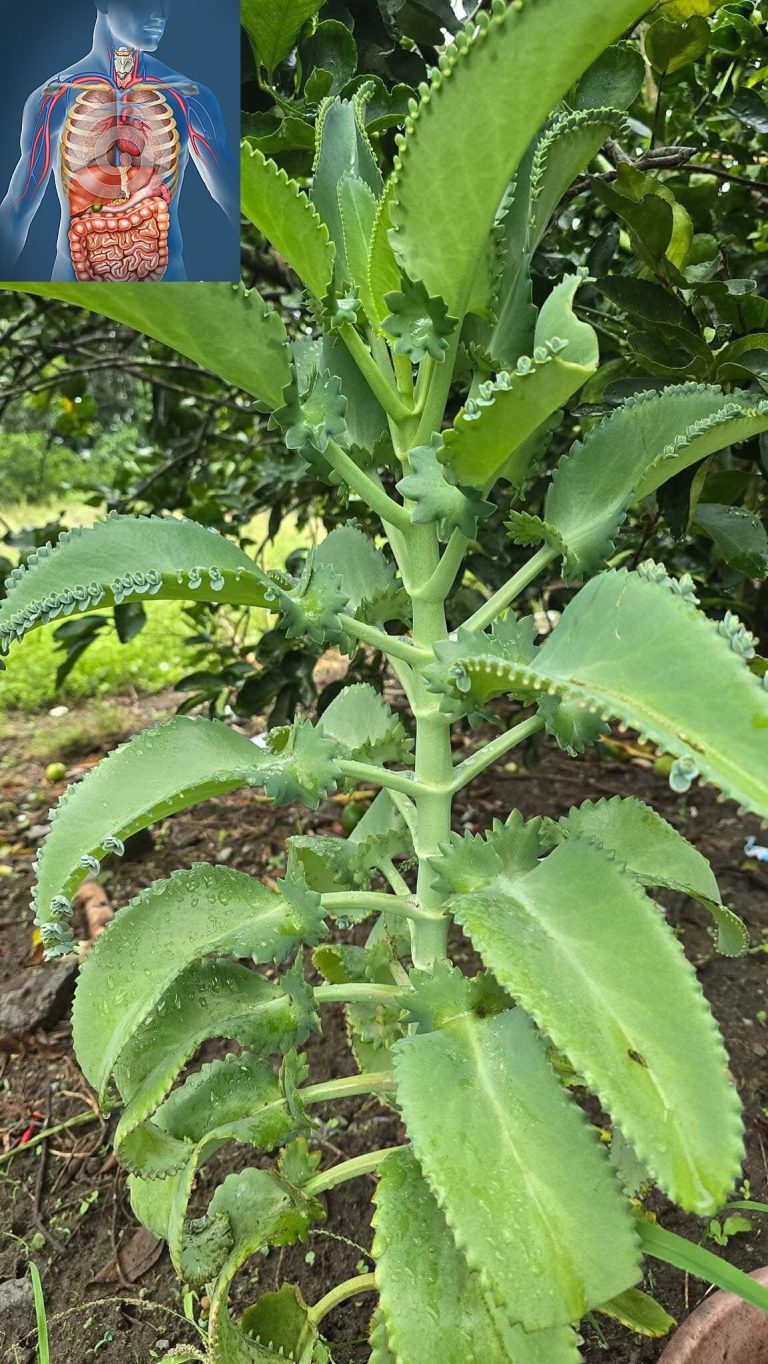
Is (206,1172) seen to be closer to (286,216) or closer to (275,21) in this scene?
(286,216)

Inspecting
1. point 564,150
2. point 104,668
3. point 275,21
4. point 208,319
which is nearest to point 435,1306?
point 208,319

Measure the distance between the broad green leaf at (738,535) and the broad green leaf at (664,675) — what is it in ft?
1.09

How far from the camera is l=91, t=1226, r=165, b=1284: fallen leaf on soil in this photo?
3.55 feet

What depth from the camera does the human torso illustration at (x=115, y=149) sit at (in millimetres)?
1015

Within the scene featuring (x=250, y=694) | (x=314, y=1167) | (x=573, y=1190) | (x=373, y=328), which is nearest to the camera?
(x=573, y=1190)

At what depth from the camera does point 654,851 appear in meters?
0.79

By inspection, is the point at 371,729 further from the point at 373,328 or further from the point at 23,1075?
the point at 23,1075

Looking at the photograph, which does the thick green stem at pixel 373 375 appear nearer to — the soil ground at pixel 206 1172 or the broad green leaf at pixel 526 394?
the broad green leaf at pixel 526 394

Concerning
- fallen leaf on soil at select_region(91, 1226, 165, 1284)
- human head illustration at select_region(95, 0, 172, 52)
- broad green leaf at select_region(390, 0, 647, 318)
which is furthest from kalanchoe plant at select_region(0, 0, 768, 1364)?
human head illustration at select_region(95, 0, 172, 52)

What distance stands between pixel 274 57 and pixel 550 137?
0.37 metres

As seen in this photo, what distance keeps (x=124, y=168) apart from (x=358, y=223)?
1.52ft

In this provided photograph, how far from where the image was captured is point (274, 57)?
2.84 ft

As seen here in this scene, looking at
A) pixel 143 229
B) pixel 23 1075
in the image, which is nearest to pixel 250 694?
pixel 23 1075

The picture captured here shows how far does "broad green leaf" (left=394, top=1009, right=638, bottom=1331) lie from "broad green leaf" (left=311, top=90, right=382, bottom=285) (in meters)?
0.58
